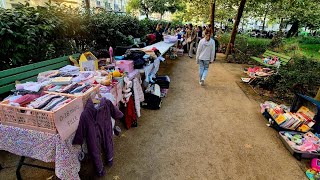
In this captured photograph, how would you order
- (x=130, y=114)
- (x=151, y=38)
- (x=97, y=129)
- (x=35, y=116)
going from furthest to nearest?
(x=151, y=38)
(x=130, y=114)
(x=97, y=129)
(x=35, y=116)

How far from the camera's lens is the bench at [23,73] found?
302 centimetres

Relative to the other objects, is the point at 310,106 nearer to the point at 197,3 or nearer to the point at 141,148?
the point at 141,148

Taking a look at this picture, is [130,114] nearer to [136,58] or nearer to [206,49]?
[136,58]

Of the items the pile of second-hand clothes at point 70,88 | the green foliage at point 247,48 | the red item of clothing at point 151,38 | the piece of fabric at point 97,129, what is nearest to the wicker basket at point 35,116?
the piece of fabric at point 97,129

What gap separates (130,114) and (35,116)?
2122mm

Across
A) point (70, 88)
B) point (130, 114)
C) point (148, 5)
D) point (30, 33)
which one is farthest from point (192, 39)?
point (148, 5)

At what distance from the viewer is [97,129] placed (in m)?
2.36

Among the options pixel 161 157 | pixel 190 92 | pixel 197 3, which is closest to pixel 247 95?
pixel 190 92

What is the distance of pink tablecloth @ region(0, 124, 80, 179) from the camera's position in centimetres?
203

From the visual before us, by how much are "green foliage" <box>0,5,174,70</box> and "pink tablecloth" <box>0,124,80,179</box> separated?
67.1 inches

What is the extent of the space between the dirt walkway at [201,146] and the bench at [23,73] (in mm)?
1202

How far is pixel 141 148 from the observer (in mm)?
3432

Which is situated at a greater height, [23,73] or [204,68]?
[23,73]

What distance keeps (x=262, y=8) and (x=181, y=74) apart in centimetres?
1033
